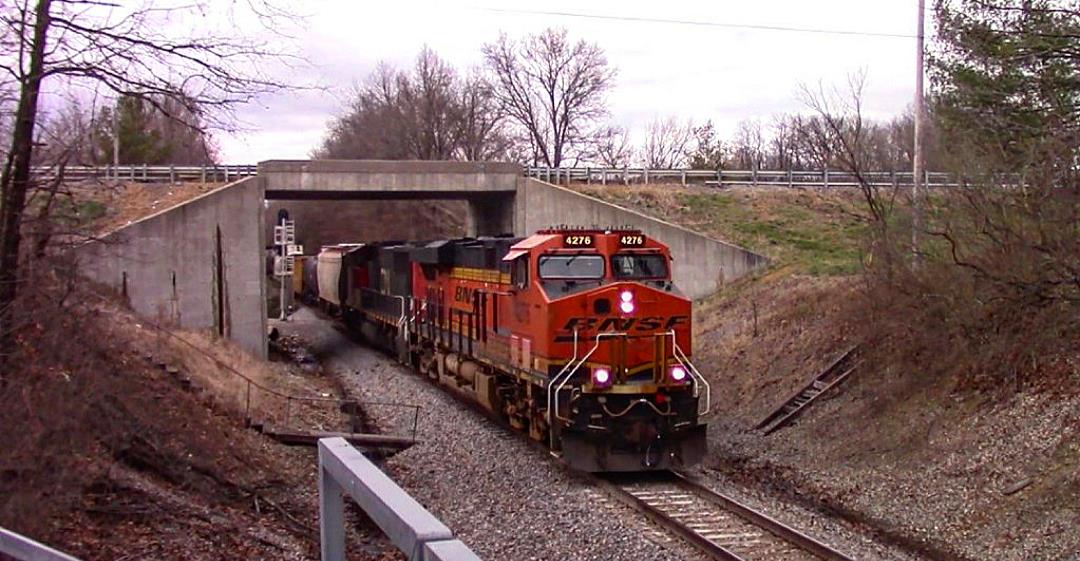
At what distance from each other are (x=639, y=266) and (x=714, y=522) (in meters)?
4.73

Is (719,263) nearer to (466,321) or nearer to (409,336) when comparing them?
(409,336)

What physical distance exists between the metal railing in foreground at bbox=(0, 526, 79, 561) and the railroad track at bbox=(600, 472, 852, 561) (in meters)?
7.63

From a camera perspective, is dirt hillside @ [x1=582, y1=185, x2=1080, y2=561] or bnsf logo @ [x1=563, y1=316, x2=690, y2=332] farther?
bnsf logo @ [x1=563, y1=316, x2=690, y2=332]

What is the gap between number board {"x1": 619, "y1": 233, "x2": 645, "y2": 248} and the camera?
52.2 ft

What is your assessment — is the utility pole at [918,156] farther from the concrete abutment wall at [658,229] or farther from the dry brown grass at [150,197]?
the dry brown grass at [150,197]

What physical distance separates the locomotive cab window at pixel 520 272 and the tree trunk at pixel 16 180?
24.5 ft

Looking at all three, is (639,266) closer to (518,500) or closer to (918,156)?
(518,500)

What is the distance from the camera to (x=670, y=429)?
582 inches

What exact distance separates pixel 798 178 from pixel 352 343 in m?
17.7

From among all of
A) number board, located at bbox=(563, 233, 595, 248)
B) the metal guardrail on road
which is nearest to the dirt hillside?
number board, located at bbox=(563, 233, 595, 248)

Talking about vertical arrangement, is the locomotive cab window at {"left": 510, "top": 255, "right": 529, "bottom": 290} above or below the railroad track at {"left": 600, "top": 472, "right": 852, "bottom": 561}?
above

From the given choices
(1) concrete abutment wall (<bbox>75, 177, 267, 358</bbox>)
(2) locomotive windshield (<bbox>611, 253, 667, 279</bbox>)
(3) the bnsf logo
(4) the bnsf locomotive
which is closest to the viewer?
(4) the bnsf locomotive

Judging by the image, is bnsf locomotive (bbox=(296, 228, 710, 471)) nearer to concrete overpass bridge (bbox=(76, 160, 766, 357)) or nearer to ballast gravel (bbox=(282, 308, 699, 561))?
ballast gravel (bbox=(282, 308, 699, 561))

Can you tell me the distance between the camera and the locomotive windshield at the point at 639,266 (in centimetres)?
1582
